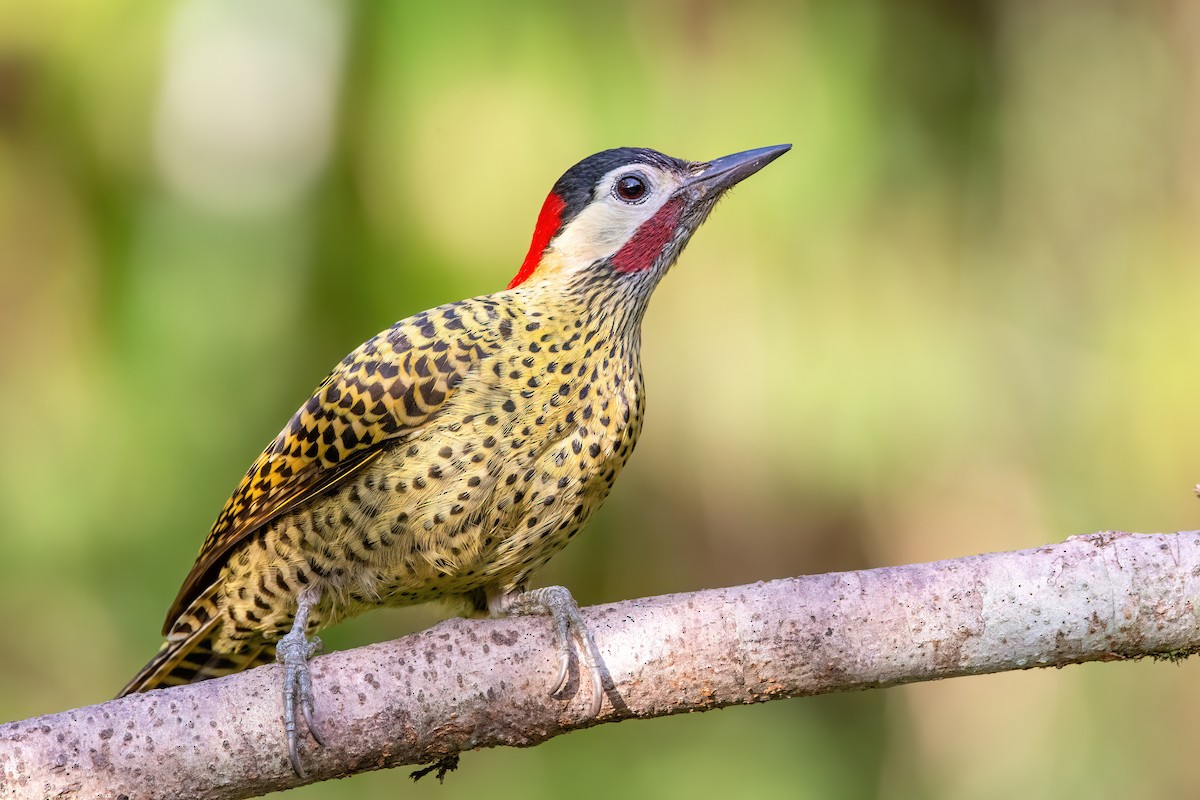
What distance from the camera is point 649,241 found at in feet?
11.2

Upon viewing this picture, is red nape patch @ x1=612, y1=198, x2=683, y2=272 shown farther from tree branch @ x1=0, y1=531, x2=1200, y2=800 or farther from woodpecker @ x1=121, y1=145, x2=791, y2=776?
tree branch @ x1=0, y1=531, x2=1200, y2=800

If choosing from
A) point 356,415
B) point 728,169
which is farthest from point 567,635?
point 728,169

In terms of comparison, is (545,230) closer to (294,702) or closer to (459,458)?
(459,458)

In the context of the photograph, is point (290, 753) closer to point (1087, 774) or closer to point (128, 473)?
point (128, 473)

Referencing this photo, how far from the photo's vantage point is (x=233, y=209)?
191 inches

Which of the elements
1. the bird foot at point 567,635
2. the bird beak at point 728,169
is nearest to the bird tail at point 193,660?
the bird foot at point 567,635

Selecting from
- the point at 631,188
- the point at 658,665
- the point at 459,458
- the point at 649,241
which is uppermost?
the point at 631,188

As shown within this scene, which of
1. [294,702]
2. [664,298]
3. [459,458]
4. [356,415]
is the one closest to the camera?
[294,702]

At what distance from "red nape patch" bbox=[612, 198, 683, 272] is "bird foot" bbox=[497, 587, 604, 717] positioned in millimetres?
943

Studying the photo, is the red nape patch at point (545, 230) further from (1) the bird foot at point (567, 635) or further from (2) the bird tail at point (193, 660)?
(2) the bird tail at point (193, 660)

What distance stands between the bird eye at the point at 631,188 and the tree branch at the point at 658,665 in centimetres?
128

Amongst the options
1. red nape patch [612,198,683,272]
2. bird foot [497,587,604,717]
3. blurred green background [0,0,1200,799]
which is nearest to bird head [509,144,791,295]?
red nape patch [612,198,683,272]

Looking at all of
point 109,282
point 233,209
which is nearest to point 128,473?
point 109,282

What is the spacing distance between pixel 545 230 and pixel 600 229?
0.60 ft
